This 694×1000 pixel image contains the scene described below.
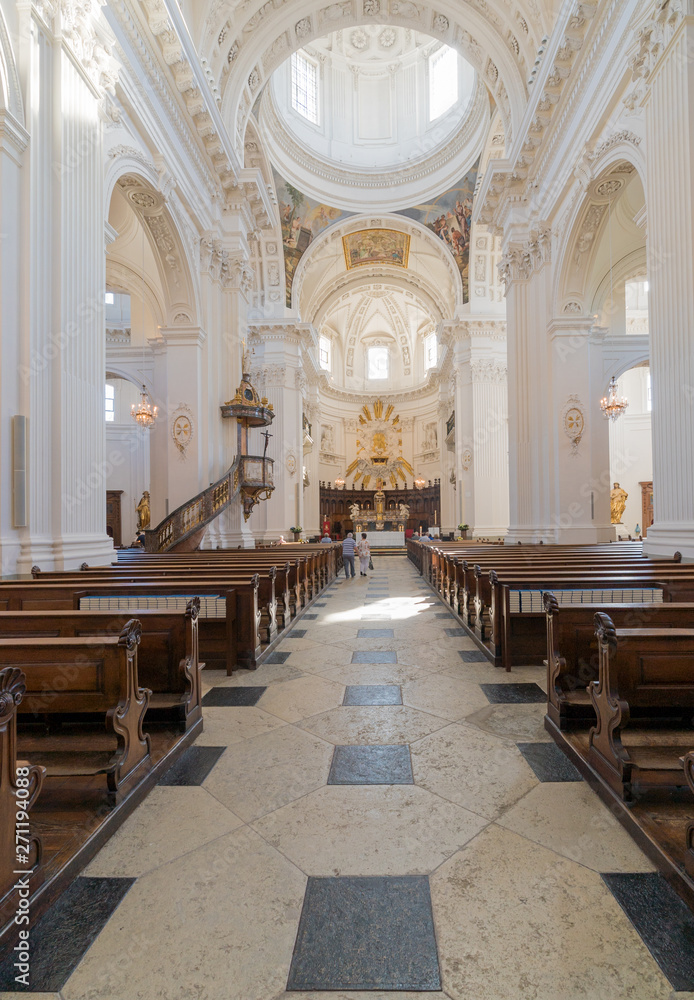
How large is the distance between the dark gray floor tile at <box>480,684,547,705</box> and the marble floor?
40 centimetres

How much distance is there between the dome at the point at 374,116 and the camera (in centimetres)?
2036

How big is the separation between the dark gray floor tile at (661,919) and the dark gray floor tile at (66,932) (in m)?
1.71

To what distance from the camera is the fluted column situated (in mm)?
5961

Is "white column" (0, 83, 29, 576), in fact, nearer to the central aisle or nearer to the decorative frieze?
the central aisle

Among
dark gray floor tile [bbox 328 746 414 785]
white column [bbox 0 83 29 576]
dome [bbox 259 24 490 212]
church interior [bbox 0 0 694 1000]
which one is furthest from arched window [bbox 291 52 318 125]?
dark gray floor tile [bbox 328 746 414 785]

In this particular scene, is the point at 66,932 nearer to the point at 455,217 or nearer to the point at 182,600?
the point at 182,600

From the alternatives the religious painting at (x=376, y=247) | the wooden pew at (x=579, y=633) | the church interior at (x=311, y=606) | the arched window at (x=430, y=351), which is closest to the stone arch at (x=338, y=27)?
the church interior at (x=311, y=606)

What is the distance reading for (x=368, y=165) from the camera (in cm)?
2247

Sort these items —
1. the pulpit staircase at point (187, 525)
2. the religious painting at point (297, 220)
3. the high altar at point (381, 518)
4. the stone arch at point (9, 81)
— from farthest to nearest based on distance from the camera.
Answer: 1. the high altar at point (381, 518)
2. the religious painting at point (297, 220)
3. the pulpit staircase at point (187, 525)
4. the stone arch at point (9, 81)

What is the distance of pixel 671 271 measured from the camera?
625cm

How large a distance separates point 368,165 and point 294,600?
21.2m

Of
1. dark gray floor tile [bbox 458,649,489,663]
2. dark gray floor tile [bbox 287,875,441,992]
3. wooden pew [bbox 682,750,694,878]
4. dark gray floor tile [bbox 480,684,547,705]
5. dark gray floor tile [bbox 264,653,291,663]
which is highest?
wooden pew [bbox 682,750,694,878]

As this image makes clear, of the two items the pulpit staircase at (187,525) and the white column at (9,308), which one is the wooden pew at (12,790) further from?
the pulpit staircase at (187,525)

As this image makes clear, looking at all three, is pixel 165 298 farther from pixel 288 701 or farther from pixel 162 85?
pixel 288 701
